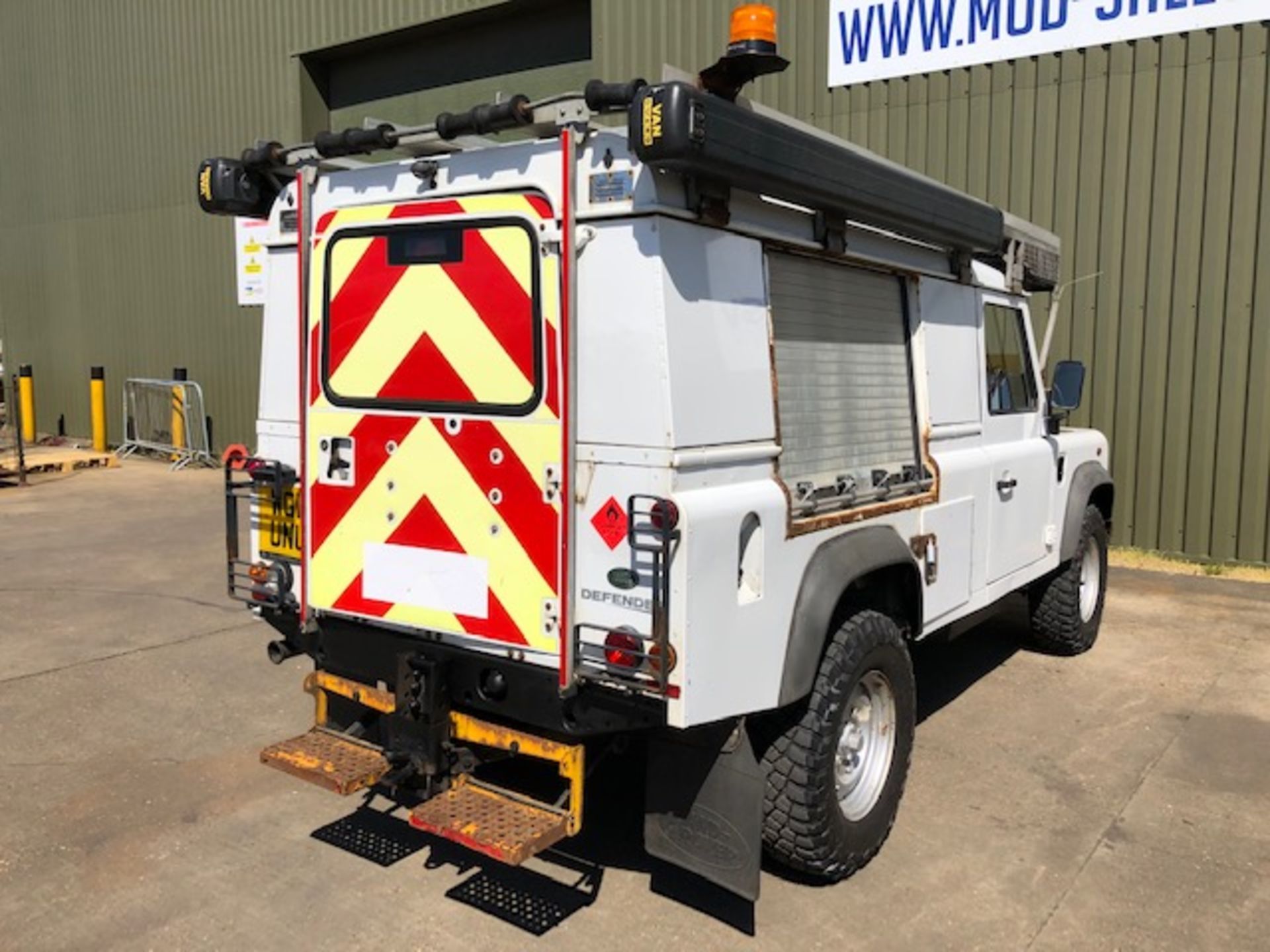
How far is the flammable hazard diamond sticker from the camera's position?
120 inches

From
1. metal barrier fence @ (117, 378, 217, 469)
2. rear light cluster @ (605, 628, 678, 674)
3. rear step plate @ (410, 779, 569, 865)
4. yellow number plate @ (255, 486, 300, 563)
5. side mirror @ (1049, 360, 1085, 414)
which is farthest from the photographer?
metal barrier fence @ (117, 378, 217, 469)

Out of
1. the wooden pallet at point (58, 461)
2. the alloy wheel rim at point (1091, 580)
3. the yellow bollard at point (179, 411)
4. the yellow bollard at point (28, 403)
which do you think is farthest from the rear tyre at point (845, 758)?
the yellow bollard at point (28, 403)

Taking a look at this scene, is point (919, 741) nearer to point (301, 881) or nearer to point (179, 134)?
point (301, 881)

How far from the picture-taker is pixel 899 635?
392cm

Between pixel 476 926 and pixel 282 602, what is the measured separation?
1.37m

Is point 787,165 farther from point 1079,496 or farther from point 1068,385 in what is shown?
point 1079,496

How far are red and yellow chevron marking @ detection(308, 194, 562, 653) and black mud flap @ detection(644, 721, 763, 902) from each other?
1.76 feet

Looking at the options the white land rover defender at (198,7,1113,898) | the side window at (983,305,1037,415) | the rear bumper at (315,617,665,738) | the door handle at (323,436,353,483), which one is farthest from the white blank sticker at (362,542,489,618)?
the side window at (983,305,1037,415)

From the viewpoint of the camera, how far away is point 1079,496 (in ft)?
20.0

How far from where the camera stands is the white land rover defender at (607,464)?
304 cm

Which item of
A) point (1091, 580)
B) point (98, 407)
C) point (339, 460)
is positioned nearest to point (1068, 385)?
point (1091, 580)

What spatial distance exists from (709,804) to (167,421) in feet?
49.3

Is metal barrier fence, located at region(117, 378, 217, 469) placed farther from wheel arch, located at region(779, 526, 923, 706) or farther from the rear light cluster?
the rear light cluster

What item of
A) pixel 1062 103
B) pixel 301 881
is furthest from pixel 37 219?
pixel 301 881
